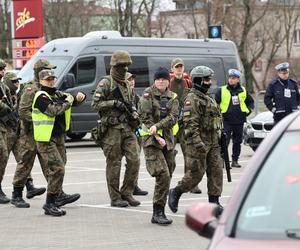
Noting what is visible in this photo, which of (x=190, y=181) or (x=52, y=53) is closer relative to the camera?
(x=190, y=181)

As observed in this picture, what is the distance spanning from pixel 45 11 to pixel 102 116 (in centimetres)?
5817

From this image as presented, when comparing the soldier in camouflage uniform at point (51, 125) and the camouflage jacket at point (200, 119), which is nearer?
the camouflage jacket at point (200, 119)

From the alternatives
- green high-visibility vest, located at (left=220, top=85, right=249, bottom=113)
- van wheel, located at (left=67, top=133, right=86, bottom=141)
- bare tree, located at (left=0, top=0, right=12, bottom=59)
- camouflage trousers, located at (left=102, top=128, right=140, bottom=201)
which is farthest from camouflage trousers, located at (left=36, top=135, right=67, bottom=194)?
bare tree, located at (left=0, top=0, right=12, bottom=59)

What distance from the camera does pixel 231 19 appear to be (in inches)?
2463

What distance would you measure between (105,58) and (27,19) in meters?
12.9

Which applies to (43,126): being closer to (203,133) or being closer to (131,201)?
(131,201)


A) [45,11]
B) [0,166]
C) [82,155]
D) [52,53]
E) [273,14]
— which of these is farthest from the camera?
[273,14]

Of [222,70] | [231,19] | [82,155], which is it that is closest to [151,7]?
[231,19]

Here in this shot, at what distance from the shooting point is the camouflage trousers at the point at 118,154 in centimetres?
1173

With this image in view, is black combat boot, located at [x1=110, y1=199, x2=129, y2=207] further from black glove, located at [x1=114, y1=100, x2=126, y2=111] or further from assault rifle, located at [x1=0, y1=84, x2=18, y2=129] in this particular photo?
assault rifle, located at [x1=0, y1=84, x2=18, y2=129]

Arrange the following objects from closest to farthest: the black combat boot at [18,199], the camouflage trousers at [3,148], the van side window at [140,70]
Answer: the black combat boot at [18,199] → the camouflage trousers at [3,148] → the van side window at [140,70]

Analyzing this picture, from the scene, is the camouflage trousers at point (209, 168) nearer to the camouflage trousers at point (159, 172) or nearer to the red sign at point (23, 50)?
the camouflage trousers at point (159, 172)

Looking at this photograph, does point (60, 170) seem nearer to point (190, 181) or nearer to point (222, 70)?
point (190, 181)

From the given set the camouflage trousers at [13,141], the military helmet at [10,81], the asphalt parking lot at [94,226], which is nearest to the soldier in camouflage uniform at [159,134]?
the asphalt parking lot at [94,226]
